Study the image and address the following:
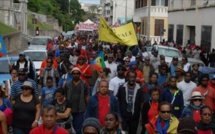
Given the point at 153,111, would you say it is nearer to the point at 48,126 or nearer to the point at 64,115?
the point at 64,115

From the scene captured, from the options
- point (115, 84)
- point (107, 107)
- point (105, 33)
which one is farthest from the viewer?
point (105, 33)

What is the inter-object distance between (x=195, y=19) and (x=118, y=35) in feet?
65.1

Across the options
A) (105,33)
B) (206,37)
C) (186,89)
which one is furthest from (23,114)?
(206,37)

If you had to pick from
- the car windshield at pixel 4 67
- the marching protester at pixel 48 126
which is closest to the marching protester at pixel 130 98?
the marching protester at pixel 48 126

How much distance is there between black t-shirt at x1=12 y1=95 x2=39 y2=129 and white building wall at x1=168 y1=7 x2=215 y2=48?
24.5 m

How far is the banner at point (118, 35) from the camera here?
1779 centimetres

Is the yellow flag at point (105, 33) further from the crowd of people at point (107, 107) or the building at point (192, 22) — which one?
the building at point (192, 22)

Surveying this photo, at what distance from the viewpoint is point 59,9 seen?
378ft

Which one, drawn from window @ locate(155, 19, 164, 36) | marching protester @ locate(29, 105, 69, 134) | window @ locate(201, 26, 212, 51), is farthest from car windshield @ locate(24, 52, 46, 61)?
window @ locate(155, 19, 164, 36)

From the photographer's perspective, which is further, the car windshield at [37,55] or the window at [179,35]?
the window at [179,35]

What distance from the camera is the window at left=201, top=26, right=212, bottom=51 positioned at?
33219 millimetres

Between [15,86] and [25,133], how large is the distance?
1973 millimetres

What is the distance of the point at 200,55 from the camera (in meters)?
28.2

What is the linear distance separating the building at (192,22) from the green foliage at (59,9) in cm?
4338
